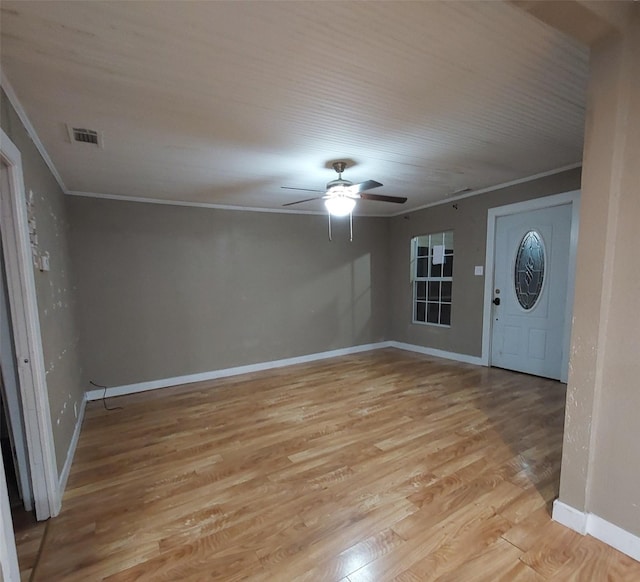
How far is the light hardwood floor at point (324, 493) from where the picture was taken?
155 centimetres

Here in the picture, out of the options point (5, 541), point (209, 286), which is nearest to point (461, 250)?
point (209, 286)

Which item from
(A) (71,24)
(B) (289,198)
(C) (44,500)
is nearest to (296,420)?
(C) (44,500)

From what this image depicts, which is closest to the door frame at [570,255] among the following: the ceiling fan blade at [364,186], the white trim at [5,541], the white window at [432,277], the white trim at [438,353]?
the white trim at [438,353]

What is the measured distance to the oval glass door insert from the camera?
3988 mm

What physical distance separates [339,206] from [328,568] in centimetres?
251

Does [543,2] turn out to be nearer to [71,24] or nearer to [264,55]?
[264,55]

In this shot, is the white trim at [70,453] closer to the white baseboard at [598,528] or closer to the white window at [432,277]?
the white baseboard at [598,528]

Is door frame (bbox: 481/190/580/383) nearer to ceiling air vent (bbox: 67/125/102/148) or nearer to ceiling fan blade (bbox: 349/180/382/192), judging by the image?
ceiling fan blade (bbox: 349/180/382/192)

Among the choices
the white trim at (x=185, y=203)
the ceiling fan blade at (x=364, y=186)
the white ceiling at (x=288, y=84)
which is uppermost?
the white ceiling at (x=288, y=84)

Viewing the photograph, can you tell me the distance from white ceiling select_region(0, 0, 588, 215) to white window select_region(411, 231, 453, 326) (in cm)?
217

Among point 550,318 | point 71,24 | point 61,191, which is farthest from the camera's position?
point 550,318

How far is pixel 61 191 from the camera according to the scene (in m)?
3.37

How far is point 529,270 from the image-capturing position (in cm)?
409

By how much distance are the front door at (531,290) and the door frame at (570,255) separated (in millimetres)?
56
